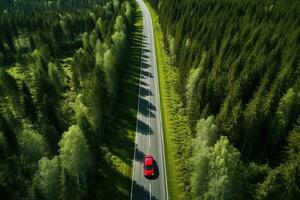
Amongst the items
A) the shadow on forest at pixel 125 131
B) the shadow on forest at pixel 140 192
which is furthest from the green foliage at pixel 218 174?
the shadow on forest at pixel 125 131

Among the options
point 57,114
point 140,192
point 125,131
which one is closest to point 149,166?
point 140,192

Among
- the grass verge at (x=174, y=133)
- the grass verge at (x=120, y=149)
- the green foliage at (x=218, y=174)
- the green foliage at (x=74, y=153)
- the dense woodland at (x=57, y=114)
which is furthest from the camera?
the grass verge at (x=174, y=133)

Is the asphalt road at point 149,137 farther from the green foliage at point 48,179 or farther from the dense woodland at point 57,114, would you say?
the green foliage at point 48,179

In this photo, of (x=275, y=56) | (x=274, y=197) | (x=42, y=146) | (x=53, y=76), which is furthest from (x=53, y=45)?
(x=274, y=197)

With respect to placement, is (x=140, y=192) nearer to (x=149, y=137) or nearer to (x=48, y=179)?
(x=149, y=137)

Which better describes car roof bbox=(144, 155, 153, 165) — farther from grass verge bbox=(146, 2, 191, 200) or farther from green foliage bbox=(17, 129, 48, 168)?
green foliage bbox=(17, 129, 48, 168)
